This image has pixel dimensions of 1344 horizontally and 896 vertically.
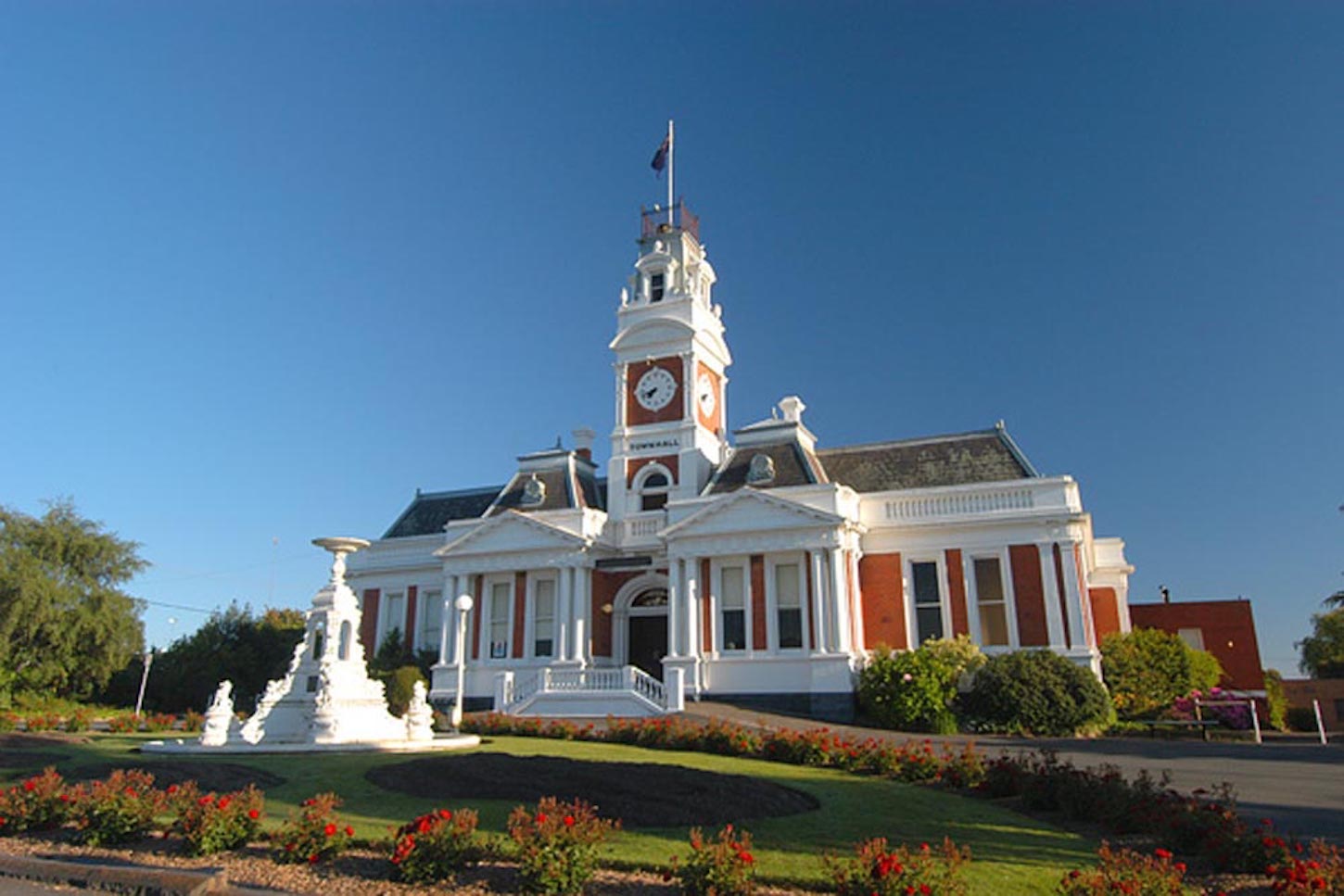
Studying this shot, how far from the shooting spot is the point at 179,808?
9375 mm

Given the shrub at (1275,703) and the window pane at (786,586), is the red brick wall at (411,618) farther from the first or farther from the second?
the shrub at (1275,703)

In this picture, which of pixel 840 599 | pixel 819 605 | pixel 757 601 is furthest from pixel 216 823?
pixel 757 601

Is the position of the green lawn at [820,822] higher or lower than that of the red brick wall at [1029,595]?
lower

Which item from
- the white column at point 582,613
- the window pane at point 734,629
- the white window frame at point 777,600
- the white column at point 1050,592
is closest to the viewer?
the white column at point 1050,592

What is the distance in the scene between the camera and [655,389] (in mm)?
36656

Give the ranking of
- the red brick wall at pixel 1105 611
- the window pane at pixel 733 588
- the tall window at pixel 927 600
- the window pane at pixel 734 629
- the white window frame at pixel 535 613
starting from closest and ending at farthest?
1. the tall window at pixel 927 600
2. the window pane at pixel 734 629
3. the window pane at pixel 733 588
4. the red brick wall at pixel 1105 611
5. the white window frame at pixel 535 613

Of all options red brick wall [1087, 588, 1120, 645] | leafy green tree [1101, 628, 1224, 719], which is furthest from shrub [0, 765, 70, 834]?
red brick wall [1087, 588, 1120, 645]

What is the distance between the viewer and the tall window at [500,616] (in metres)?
34.6

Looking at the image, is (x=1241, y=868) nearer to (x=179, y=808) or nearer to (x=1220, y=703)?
(x=179, y=808)

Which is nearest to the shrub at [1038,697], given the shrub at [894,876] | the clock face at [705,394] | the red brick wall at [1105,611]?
the red brick wall at [1105,611]

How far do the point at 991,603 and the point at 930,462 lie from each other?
5.81 m

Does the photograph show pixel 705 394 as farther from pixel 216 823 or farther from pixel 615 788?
pixel 216 823

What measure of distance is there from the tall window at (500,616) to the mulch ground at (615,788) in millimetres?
20155

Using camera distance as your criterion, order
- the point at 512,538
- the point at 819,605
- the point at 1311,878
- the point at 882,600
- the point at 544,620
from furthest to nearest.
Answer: the point at 512,538 < the point at 544,620 < the point at 882,600 < the point at 819,605 < the point at 1311,878
